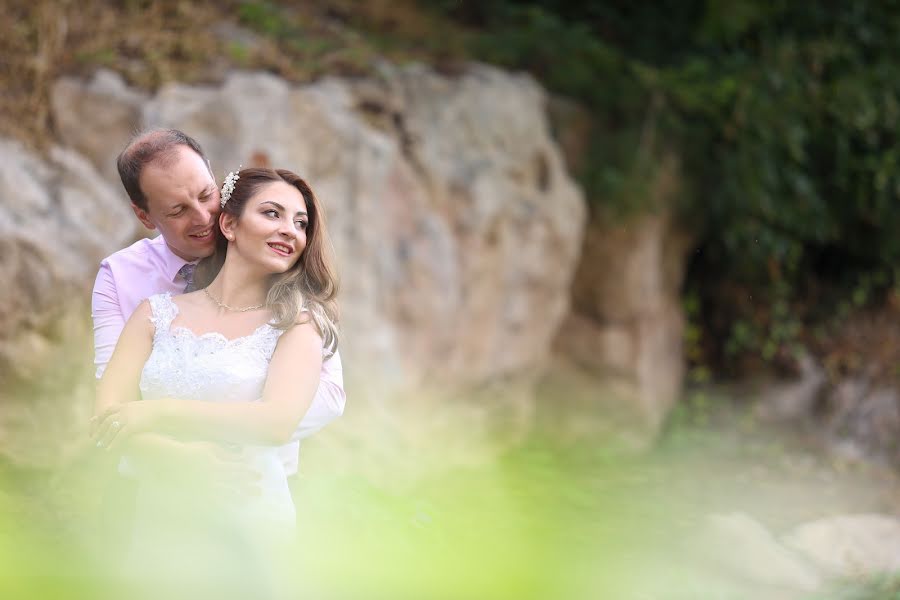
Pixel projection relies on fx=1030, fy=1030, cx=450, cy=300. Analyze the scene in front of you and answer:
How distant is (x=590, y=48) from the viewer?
6363 millimetres

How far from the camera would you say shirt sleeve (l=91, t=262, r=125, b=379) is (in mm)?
2043

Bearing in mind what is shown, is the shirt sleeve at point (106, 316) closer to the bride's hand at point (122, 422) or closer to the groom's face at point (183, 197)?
the groom's face at point (183, 197)

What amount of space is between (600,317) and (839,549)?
7.83 ft

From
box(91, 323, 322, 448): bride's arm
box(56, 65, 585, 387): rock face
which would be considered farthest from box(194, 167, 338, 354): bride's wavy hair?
box(56, 65, 585, 387): rock face

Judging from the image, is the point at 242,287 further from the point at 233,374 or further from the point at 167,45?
the point at 167,45

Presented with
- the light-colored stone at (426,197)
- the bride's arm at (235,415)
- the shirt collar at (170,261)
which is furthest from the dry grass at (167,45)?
the bride's arm at (235,415)

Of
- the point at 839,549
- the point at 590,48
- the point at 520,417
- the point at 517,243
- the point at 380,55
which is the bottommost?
the point at 839,549

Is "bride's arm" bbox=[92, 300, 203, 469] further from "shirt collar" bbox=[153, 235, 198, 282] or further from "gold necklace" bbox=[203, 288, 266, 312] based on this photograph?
"shirt collar" bbox=[153, 235, 198, 282]

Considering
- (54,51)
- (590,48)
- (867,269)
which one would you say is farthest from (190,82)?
(867,269)

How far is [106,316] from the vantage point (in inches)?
82.4

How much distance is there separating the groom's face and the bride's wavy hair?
81 mm

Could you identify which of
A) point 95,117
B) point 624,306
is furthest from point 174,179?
point 624,306

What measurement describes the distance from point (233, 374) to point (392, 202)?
134 inches

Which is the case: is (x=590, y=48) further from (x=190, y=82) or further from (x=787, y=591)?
(x=787, y=591)
